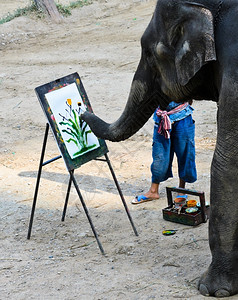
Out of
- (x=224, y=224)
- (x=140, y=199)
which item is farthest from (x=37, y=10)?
(x=224, y=224)

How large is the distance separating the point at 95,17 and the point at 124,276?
39.9 feet

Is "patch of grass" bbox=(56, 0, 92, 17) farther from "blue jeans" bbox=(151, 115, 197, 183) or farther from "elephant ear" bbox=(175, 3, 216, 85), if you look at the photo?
"elephant ear" bbox=(175, 3, 216, 85)

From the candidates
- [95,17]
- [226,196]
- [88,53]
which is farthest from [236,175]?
[95,17]

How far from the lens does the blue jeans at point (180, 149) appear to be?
578 cm

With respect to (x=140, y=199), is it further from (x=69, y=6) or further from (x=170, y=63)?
(x=69, y=6)

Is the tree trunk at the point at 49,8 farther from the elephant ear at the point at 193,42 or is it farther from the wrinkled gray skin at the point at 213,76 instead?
the elephant ear at the point at 193,42

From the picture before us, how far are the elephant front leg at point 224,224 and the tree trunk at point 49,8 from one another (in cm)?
1213

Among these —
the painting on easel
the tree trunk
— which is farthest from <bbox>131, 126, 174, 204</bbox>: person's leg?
the tree trunk

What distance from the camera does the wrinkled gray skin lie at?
3.74 metres

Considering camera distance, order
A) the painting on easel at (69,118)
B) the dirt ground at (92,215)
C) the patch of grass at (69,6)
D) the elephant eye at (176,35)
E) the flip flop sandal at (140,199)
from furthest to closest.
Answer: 1. the patch of grass at (69,6)
2. the flip flop sandal at (140,199)
3. the painting on easel at (69,118)
4. the dirt ground at (92,215)
5. the elephant eye at (176,35)

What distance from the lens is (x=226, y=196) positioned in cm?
385

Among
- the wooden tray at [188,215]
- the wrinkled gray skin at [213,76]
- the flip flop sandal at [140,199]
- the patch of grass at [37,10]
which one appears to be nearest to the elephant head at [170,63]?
the wrinkled gray skin at [213,76]

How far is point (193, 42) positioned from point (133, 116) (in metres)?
0.97

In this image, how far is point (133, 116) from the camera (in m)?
4.64
